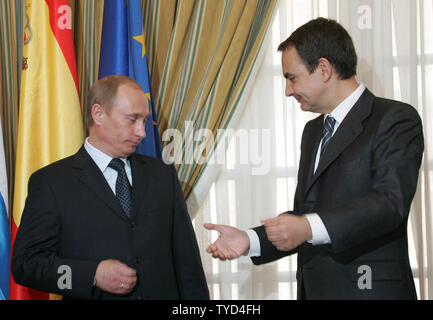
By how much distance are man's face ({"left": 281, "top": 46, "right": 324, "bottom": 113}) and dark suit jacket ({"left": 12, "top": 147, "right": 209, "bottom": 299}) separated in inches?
30.4

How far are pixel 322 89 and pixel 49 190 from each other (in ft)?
4.04

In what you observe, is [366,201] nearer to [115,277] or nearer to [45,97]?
[115,277]

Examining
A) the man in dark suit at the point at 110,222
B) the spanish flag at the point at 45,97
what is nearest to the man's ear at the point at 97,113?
the man in dark suit at the point at 110,222

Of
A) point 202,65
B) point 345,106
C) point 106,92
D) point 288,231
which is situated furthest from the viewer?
point 202,65

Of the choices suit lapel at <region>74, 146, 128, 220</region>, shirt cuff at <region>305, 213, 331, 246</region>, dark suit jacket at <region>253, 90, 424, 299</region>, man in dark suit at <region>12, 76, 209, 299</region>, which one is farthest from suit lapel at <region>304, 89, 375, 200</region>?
suit lapel at <region>74, 146, 128, 220</region>

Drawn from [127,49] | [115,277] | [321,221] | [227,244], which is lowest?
[115,277]

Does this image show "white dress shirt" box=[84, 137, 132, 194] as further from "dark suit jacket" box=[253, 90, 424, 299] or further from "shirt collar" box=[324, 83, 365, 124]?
"shirt collar" box=[324, 83, 365, 124]

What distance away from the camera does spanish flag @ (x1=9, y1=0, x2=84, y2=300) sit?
2916 mm

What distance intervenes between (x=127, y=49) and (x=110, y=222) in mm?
1230

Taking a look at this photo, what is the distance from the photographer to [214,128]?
323 cm

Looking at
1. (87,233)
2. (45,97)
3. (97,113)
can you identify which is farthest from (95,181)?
(45,97)

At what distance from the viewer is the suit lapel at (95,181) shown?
7.37ft

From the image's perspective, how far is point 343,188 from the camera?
2.02 metres
